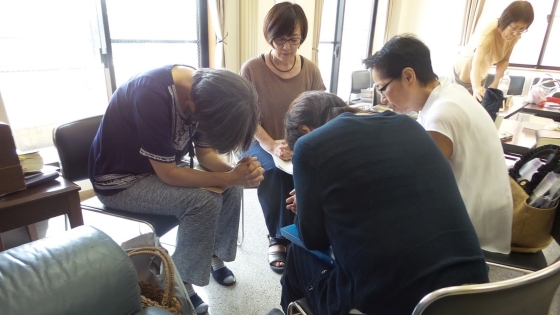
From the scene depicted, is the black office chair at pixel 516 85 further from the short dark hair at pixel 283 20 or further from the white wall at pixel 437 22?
the short dark hair at pixel 283 20

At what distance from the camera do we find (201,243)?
1426mm

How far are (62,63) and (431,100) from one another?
8.17ft

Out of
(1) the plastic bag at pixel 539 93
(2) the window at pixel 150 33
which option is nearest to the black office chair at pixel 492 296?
(2) the window at pixel 150 33

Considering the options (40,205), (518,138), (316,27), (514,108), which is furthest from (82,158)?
(514,108)

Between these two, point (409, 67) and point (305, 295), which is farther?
point (409, 67)

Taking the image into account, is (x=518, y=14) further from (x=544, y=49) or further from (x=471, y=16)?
(x=544, y=49)

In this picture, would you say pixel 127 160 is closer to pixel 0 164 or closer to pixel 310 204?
pixel 0 164

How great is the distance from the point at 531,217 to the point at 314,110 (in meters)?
0.86

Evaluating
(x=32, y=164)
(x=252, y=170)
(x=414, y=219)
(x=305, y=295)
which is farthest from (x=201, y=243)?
(x=414, y=219)

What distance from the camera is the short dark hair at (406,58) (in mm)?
1262

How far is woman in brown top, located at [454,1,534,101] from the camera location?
2.29 metres

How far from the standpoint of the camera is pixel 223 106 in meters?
1.22

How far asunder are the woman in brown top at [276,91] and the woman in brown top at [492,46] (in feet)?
4.67

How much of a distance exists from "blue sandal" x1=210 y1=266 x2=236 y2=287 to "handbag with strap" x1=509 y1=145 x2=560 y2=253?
4.07 feet
